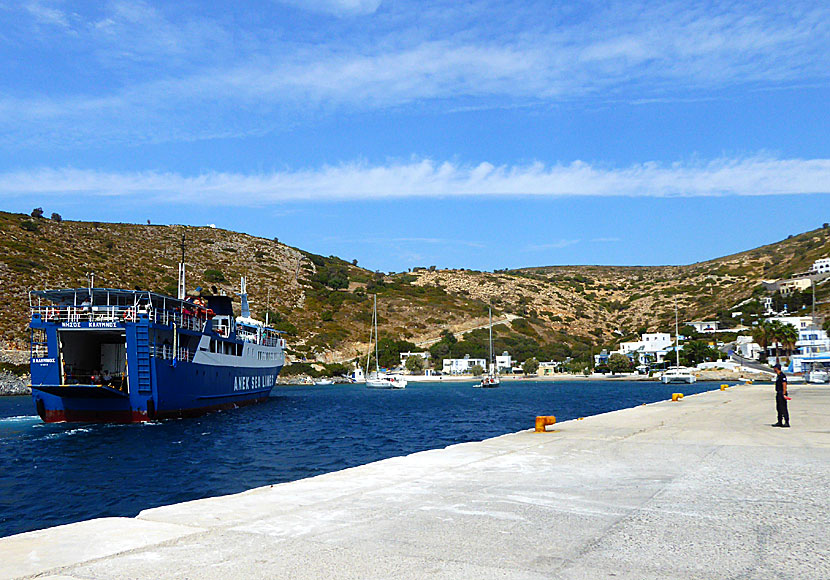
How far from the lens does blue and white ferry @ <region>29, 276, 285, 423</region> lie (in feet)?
116

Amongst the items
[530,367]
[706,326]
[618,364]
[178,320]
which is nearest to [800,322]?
[618,364]

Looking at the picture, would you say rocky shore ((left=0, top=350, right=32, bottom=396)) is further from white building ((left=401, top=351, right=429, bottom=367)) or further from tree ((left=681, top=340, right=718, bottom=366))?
tree ((left=681, top=340, right=718, bottom=366))

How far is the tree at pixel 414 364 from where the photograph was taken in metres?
128

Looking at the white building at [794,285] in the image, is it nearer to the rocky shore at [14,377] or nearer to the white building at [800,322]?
the white building at [800,322]

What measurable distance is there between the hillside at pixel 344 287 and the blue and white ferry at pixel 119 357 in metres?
50.0

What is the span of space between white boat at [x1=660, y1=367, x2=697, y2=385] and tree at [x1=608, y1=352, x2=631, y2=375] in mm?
21963

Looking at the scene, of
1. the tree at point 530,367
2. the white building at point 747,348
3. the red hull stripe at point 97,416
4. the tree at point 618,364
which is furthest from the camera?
the tree at point 530,367

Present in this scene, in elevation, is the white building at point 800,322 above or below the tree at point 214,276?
below

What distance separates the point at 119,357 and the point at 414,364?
298ft

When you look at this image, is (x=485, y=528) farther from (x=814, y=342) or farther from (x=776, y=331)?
(x=776, y=331)

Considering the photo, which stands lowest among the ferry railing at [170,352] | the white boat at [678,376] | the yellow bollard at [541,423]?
the white boat at [678,376]

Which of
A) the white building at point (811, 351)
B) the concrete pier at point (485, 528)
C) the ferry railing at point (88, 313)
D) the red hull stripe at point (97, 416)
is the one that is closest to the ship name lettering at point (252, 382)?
the red hull stripe at point (97, 416)

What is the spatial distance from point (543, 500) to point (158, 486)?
47.3 feet

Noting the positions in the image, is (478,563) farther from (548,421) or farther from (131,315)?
(131,315)
